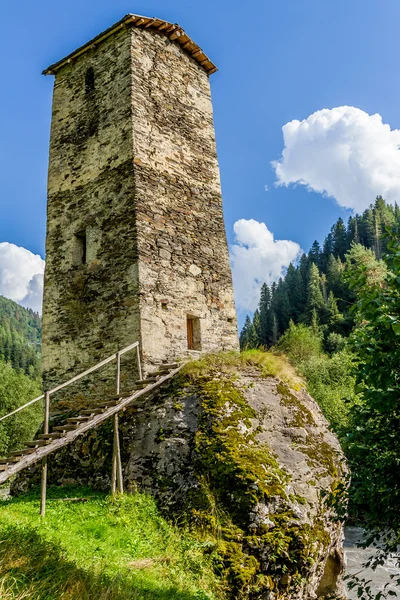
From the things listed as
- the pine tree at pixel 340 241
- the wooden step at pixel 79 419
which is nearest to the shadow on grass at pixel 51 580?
the wooden step at pixel 79 419

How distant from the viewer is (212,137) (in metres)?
13.4

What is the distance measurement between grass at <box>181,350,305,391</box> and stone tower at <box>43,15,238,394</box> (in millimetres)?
975

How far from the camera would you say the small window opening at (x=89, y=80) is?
12703mm

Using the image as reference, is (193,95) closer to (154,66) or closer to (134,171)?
(154,66)

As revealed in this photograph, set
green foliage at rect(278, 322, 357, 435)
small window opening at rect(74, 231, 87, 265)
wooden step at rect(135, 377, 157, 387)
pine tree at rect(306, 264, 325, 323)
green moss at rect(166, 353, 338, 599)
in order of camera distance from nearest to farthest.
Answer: green moss at rect(166, 353, 338, 599), wooden step at rect(135, 377, 157, 387), small window opening at rect(74, 231, 87, 265), green foliage at rect(278, 322, 357, 435), pine tree at rect(306, 264, 325, 323)

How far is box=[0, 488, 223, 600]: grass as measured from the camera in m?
4.69

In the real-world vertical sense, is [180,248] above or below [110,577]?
above

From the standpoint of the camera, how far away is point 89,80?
42.1 feet

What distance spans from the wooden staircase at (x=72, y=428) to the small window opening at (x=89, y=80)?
804 centimetres

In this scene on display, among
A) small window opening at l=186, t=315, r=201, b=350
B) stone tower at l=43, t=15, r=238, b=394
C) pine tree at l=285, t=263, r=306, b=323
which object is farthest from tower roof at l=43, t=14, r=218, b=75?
pine tree at l=285, t=263, r=306, b=323

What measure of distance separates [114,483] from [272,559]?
2.89 meters

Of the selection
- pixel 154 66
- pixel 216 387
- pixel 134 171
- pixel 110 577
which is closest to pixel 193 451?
pixel 216 387

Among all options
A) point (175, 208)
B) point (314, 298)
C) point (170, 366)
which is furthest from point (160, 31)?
point (314, 298)

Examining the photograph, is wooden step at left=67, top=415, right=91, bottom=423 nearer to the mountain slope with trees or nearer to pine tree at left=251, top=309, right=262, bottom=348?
the mountain slope with trees
